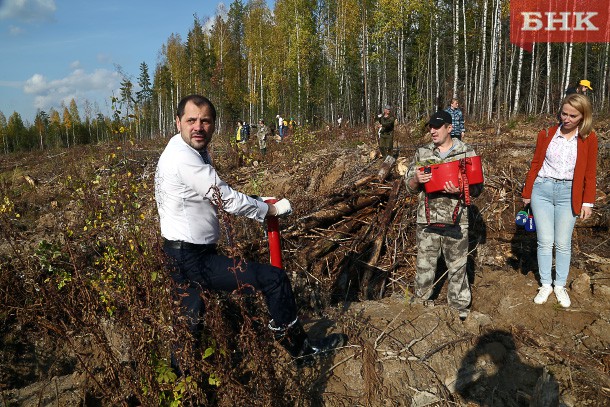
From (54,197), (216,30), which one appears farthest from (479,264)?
(216,30)

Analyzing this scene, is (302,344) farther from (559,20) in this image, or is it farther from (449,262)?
(559,20)

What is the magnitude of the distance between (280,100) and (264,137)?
750 inches

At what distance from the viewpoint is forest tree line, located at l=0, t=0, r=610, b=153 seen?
22875 millimetres

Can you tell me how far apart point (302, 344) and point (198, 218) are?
3.56ft

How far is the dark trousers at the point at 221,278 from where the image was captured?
238cm

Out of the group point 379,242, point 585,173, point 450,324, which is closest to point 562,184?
point 585,173

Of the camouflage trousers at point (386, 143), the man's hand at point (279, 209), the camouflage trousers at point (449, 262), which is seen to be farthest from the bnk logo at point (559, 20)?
the man's hand at point (279, 209)

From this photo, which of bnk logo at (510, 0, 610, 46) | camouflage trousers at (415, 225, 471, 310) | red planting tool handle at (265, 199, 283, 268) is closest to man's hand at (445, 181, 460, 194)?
camouflage trousers at (415, 225, 471, 310)

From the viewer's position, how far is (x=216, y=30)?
3531cm

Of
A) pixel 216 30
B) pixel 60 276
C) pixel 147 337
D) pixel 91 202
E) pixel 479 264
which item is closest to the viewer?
pixel 147 337

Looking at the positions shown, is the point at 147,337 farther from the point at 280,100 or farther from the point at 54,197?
the point at 280,100

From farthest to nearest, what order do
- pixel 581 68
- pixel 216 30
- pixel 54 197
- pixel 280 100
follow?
pixel 216 30
pixel 280 100
pixel 581 68
pixel 54 197

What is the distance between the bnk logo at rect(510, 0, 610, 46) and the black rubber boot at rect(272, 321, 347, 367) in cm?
2092

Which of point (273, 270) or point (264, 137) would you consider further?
point (264, 137)
